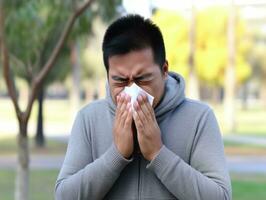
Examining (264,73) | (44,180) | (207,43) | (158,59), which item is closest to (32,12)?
(44,180)

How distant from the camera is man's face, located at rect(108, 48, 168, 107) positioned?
1982 millimetres

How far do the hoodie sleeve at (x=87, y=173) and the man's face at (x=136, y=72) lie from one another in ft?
0.66

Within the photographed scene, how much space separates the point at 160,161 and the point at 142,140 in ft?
0.28

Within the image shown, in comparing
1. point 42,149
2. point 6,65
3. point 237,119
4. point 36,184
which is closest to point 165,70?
point 6,65

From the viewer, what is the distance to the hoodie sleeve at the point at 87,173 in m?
1.98

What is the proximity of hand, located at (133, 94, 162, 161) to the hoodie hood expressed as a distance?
0.37ft

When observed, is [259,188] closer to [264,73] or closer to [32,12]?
[32,12]

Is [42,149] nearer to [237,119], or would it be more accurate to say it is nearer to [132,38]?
[132,38]

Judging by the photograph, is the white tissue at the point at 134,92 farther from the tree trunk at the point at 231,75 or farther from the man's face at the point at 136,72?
the tree trunk at the point at 231,75

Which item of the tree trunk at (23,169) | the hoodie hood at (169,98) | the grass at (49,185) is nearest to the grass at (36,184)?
the grass at (49,185)

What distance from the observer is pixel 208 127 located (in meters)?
2.09

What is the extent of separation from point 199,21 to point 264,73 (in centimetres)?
2420

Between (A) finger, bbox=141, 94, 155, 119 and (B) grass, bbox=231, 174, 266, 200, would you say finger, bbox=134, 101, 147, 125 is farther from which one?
(B) grass, bbox=231, 174, 266, 200

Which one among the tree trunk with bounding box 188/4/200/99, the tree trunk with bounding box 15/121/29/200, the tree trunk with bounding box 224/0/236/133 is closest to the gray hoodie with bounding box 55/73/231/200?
the tree trunk with bounding box 15/121/29/200
